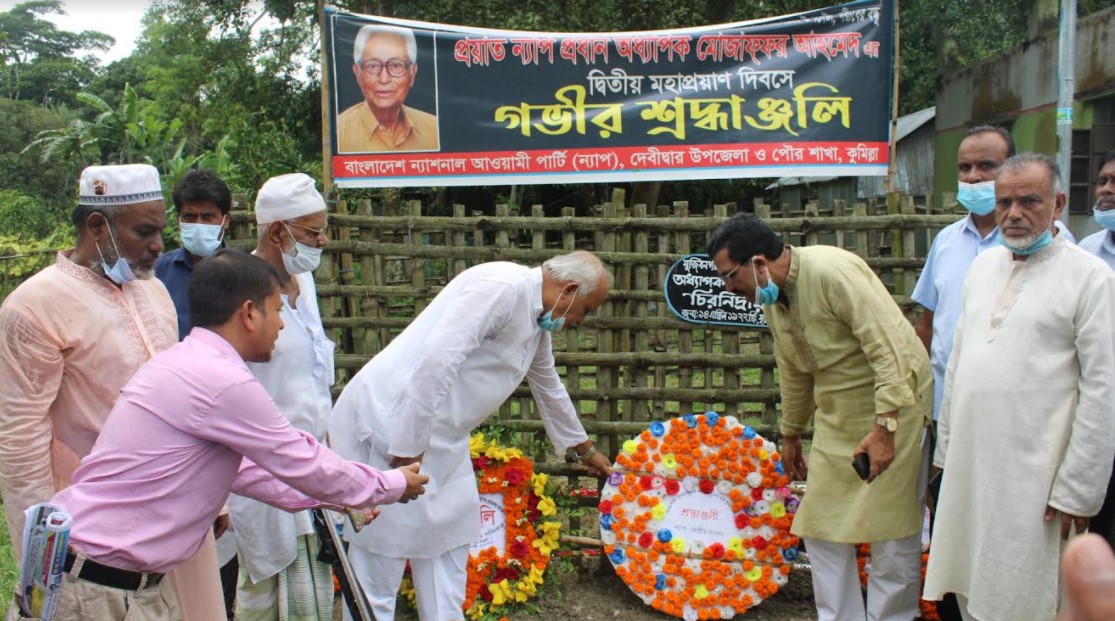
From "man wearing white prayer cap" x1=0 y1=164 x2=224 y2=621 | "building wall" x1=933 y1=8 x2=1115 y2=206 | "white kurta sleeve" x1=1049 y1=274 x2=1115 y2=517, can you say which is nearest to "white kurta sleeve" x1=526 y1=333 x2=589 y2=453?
"man wearing white prayer cap" x1=0 y1=164 x2=224 y2=621

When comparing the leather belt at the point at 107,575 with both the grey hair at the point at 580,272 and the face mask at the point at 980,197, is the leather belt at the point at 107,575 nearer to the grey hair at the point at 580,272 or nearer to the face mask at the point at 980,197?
the grey hair at the point at 580,272

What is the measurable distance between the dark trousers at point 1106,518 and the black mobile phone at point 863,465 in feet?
2.59

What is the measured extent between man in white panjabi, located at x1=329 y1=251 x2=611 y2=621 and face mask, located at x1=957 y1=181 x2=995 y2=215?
66.7 inches

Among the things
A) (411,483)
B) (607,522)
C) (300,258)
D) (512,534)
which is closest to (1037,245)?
(411,483)

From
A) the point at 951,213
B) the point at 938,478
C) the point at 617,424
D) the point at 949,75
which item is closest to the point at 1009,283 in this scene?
the point at 938,478

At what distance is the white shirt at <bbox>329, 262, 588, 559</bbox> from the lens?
3217 mm

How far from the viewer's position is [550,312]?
11.1ft

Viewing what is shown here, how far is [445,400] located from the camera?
3.34 m

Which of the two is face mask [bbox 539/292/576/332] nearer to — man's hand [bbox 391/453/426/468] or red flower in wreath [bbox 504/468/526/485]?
man's hand [bbox 391/453/426/468]

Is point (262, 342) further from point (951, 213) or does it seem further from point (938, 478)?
point (951, 213)

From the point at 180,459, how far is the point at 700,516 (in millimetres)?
2949

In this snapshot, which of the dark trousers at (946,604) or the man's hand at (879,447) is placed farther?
the dark trousers at (946,604)

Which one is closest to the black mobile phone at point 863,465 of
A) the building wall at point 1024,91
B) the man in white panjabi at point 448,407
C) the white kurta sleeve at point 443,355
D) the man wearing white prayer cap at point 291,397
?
the man in white panjabi at point 448,407

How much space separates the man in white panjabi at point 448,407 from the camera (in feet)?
10.8
